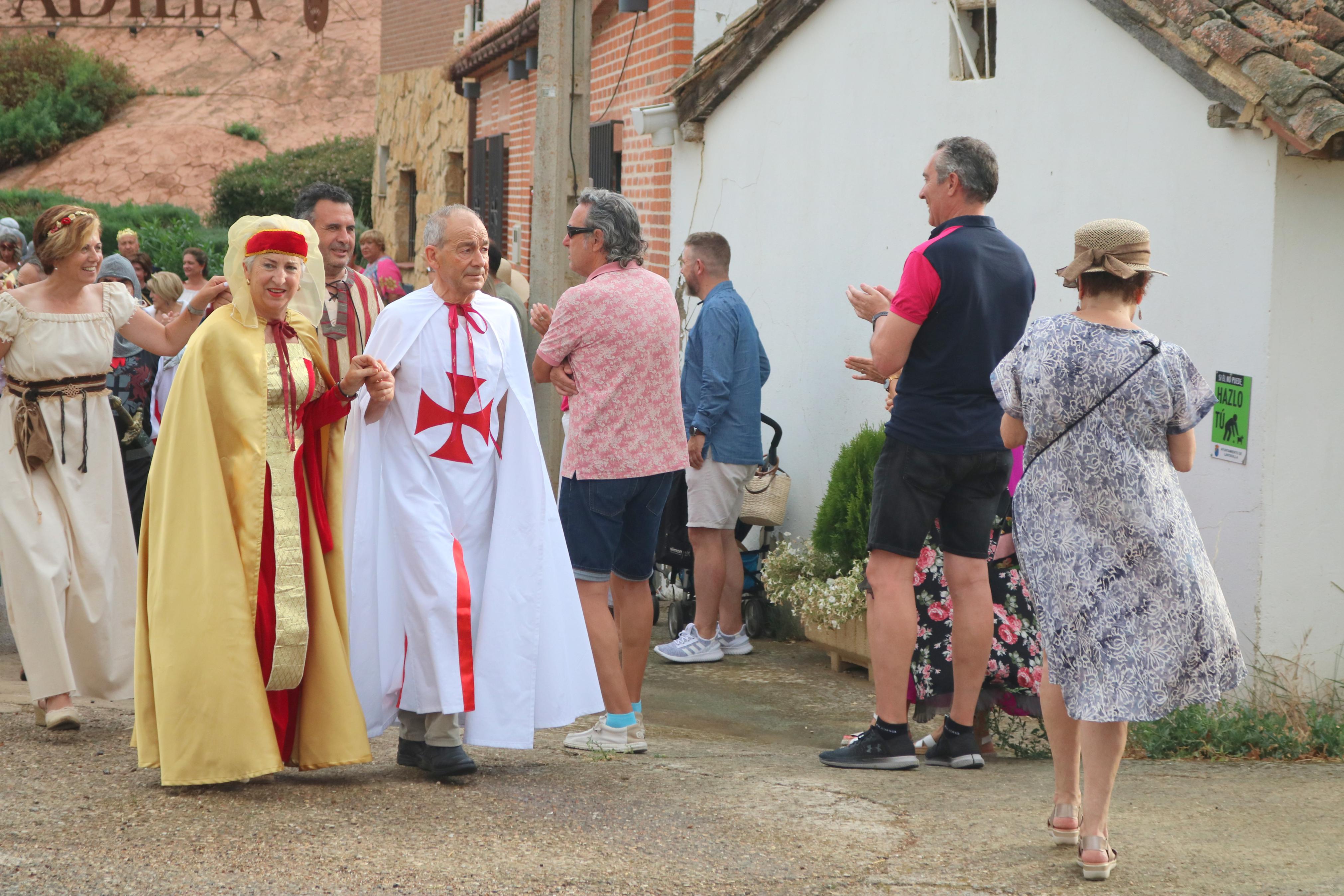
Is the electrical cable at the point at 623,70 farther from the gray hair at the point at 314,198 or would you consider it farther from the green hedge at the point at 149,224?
the green hedge at the point at 149,224

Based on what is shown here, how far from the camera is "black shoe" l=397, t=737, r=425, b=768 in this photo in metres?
4.42

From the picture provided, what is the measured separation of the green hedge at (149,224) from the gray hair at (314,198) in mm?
19215

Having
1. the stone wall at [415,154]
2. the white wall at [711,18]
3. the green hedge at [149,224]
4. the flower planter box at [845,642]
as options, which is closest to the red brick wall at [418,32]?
the stone wall at [415,154]

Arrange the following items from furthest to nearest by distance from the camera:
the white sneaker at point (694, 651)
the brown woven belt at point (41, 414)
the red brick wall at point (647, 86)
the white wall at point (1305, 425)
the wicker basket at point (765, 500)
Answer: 1. the red brick wall at point (647, 86)
2. the wicker basket at point (765, 500)
3. the white sneaker at point (694, 651)
4. the brown woven belt at point (41, 414)
5. the white wall at point (1305, 425)

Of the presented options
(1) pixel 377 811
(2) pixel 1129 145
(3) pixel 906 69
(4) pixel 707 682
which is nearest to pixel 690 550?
(4) pixel 707 682

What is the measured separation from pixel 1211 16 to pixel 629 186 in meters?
5.70

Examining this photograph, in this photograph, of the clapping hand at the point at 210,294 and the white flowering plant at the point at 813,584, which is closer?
the clapping hand at the point at 210,294

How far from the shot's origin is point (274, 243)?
4.18 m

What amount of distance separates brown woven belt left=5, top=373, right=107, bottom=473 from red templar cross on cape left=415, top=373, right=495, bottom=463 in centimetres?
166

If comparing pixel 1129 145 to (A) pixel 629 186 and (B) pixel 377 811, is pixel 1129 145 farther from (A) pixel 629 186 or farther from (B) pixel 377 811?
(A) pixel 629 186

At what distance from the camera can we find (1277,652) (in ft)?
16.0

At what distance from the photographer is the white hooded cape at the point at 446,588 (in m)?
4.28

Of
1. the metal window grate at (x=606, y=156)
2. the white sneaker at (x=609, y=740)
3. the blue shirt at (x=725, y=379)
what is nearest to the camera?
the white sneaker at (x=609, y=740)

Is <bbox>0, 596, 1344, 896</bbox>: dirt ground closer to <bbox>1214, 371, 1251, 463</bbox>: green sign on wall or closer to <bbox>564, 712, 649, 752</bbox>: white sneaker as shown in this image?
<bbox>564, 712, 649, 752</bbox>: white sneaker
